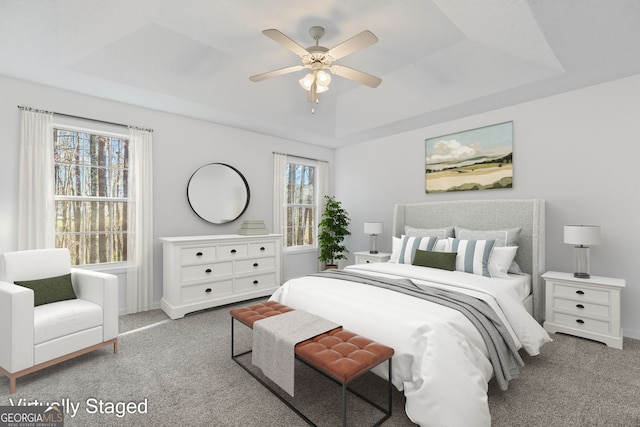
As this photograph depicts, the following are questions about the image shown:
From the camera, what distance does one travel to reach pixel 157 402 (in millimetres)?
2016

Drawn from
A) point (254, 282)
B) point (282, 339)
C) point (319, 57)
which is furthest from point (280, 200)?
point (282, 339)

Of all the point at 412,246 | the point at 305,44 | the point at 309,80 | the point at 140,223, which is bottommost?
the point at 412,246

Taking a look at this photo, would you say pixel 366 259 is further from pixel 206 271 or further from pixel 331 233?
pixel 206 271

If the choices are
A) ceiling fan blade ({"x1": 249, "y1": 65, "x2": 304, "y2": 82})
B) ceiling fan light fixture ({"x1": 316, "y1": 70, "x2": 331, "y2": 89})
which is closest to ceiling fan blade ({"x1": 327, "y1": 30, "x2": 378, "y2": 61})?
ceiling fan light fixture ({"x1": 316, "y1": 70, "x2": 331, "y2": 89})

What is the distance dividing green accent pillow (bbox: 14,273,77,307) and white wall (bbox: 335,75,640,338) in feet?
15.2

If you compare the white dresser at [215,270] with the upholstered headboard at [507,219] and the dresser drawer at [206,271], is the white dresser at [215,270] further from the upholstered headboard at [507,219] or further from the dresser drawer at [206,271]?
the upholstered headboard at [507,219]

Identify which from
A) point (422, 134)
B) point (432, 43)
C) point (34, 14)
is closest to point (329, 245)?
point (422, 134)

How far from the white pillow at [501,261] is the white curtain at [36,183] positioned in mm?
4744

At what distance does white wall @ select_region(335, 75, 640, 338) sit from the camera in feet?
10.1

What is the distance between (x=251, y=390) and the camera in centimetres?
217

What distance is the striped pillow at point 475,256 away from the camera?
10.3 feet

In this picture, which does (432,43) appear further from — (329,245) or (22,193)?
(22,193)

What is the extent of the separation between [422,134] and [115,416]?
4.80 metres

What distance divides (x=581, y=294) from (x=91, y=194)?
18.1 feet
